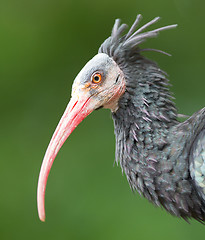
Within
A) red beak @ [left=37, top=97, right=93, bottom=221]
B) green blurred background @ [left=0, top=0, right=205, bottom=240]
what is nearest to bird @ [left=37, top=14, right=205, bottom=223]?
red beak @ [left=37, top=97, right=93, bottom=221]

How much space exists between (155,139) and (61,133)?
0.45 m

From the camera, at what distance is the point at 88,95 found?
2.00m

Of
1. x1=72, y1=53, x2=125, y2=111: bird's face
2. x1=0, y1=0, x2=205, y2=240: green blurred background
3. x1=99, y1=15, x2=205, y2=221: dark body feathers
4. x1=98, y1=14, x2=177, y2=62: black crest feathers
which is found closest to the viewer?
x1=99, y1=15, x2=205, y2=221: dark body feathers

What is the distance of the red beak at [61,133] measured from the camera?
6.27 feet

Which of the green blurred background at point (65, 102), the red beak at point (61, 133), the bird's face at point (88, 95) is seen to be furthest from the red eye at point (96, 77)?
the green blurred background at point (65, 102)

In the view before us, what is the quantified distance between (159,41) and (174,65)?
28cm

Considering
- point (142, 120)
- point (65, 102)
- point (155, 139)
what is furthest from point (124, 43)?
point (65, 102)

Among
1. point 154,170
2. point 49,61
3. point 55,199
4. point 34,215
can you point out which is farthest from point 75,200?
point 154,170

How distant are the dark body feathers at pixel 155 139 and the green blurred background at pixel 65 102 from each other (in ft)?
5.49

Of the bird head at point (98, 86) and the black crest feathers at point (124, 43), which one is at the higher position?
the black crest feathers at point (124, 43)

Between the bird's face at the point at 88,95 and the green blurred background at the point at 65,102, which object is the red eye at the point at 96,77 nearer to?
the bird's face at the point at 88,95

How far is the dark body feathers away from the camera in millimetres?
1869

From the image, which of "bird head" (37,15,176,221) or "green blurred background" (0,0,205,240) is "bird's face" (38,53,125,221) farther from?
"green blurred background" (0,0,205,240)

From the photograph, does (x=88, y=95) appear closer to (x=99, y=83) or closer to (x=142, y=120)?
(x=99, y=83)
